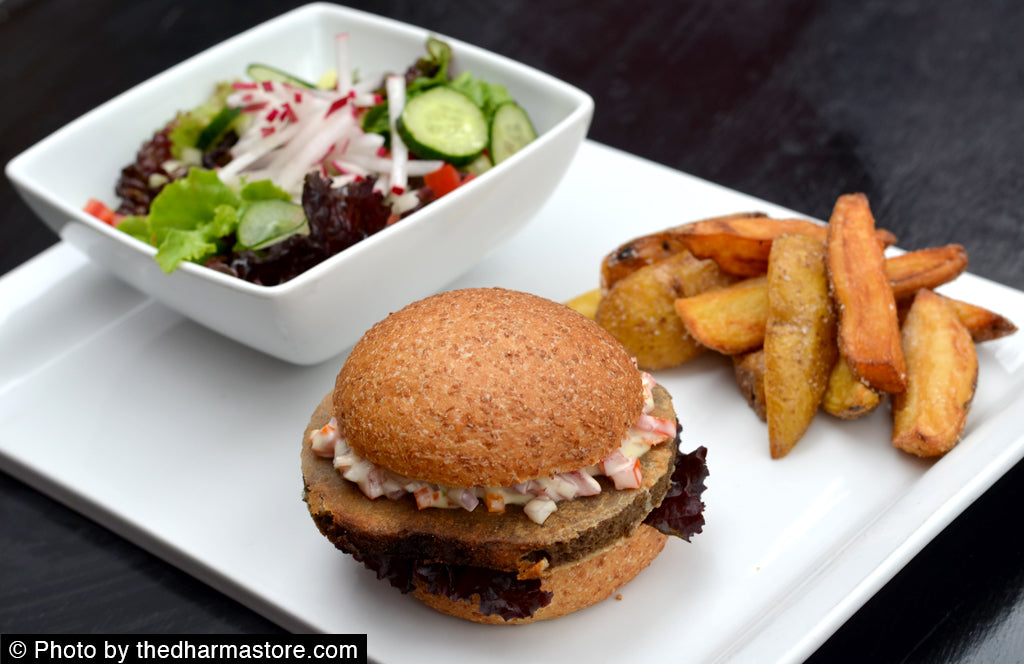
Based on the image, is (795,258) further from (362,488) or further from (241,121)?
(241,121)

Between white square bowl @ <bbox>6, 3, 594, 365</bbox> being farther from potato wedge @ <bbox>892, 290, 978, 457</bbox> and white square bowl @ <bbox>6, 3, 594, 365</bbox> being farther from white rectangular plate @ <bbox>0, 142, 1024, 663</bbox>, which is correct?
potato wedge @ <bbox>892, 290, 978, 457</bbox>

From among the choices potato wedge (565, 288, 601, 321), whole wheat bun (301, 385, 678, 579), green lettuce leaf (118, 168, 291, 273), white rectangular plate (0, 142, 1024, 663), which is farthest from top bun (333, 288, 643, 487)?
green lettuce leaf (118, 168, 291, 273)

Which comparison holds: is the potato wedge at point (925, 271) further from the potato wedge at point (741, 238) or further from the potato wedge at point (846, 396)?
the potato wedge at point (846, 396)

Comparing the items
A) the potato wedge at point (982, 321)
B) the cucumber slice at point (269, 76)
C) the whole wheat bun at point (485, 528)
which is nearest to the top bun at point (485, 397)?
the whole wheat bun at point (485, 528)

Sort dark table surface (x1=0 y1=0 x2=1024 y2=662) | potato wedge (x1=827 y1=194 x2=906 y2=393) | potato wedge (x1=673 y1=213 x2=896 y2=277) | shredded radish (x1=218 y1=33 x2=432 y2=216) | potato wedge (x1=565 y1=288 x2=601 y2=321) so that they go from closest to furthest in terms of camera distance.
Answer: dark table surface (x1=0 y1=0 x2=1024 y2=662), potato wedge (x1=827 y1=194 x2=906 y2=393), potato wedge (x1=673 y1=213 x2=896 y2=277), potato wedge (x1=565 y1=288 x2=601 y2=321), shredded radish (x1=218 y1=33 x2=432 y2=216)

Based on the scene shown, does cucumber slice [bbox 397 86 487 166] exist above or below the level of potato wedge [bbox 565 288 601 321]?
above

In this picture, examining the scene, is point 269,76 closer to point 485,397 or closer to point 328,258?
point 328,258
